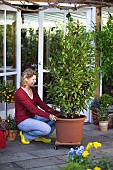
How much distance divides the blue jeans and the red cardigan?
0.11 m

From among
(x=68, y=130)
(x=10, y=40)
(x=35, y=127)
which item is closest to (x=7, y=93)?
(x=35, y=127)

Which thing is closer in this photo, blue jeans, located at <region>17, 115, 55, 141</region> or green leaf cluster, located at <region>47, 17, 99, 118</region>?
green leaf cluster, located at <region>47, 17, 99, 118</region>

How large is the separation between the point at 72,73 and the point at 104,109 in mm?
1991

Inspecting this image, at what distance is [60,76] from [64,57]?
1.04 ft

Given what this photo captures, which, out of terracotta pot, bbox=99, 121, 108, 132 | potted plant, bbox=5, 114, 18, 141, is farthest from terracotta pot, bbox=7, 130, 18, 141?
terracotta pot, bbox=99, 121, 108, 132

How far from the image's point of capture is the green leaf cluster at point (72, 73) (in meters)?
7.24

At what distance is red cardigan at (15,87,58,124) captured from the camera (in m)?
7.39

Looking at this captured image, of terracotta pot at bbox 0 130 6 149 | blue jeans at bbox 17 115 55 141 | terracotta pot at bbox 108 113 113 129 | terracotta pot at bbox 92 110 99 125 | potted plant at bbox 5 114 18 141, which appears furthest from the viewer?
terracotta pot at bbox 92 110 99 125

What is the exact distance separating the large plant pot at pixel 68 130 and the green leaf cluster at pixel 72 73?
137mm

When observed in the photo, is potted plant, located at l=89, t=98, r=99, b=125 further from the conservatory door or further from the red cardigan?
the red cardigan

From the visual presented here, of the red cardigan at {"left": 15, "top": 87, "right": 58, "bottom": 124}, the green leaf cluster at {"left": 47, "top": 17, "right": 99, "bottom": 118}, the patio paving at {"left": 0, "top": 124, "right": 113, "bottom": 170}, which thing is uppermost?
the green leaf cluster at {"left": 47, "top": 17, "right": 99, "bottom": 118}

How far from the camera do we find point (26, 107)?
7496 mm

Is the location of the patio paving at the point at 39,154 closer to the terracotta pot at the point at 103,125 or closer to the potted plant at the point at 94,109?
the terracotta pot at the point at 103,125

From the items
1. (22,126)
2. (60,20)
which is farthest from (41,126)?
(60,20)
